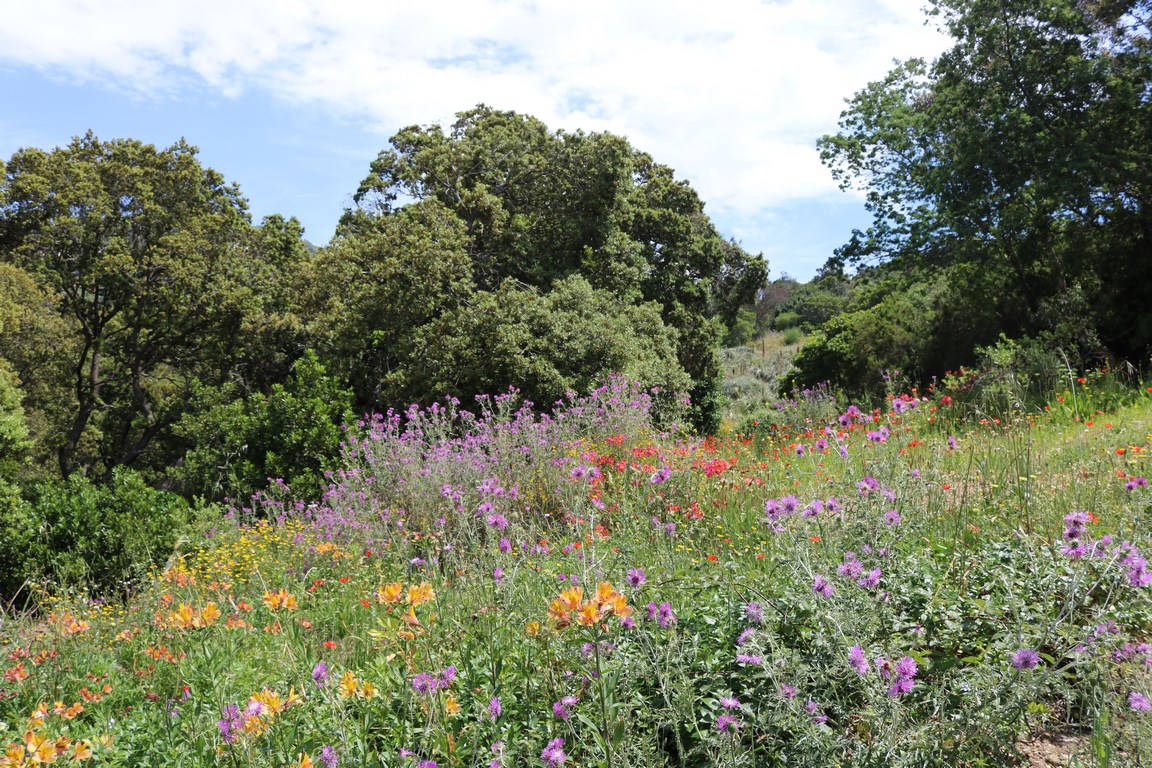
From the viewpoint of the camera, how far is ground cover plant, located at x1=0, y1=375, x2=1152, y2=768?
181 centimetres

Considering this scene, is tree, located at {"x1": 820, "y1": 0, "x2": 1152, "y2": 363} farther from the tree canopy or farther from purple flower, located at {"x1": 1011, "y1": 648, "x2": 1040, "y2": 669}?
purple flower, located at {"x1": 1011, "y1": 648, "x2": 1040, "y2": 669}

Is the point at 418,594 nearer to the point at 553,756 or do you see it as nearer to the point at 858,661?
the point at 553,756

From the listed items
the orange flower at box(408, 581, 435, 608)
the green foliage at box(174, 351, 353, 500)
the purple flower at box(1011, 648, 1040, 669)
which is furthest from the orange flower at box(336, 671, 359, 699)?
the green foliage at box(174, 351, 353, 500)

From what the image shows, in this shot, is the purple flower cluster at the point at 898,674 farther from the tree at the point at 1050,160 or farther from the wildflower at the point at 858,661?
the tree at the point at 1050,160

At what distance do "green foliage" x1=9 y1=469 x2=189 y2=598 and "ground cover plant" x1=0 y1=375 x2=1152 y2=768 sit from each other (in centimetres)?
276

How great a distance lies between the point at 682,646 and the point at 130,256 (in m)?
15.1

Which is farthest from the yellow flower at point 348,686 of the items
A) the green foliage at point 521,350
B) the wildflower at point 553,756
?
the green foliage at point 521,350

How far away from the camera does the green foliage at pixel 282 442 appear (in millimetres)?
9945

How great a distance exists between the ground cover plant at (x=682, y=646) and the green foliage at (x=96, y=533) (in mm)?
2757

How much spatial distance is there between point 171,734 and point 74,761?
0.26 metres

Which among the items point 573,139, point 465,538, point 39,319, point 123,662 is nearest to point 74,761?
point 123,662

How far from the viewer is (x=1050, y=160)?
31.9 ft

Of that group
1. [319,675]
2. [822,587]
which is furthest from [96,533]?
[822,587]

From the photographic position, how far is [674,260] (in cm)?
1576
